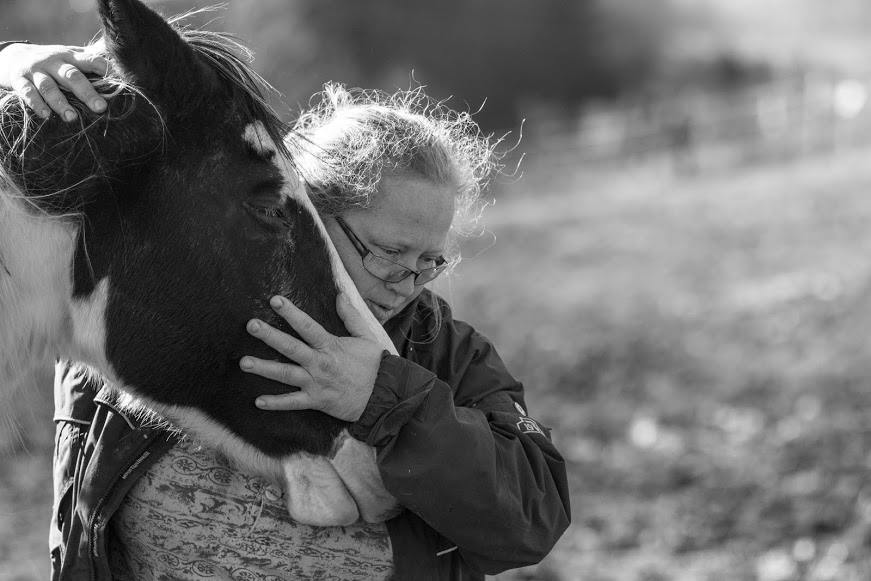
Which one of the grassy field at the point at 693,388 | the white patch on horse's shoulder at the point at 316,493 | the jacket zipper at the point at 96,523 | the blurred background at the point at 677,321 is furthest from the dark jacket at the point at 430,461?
the grassy field at the point at 693,388

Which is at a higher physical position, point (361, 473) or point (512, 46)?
point (512, 46)

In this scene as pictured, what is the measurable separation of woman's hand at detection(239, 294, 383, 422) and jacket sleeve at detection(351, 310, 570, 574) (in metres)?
0.04

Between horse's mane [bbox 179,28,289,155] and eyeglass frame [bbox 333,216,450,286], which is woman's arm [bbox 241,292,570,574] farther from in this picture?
horse's mane [bbox 179,28,289,155]

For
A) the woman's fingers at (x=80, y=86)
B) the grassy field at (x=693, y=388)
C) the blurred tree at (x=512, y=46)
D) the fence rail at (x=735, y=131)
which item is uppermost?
the blurred tree at (x=512, y=46)

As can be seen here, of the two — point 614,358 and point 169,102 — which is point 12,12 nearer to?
point 614,358

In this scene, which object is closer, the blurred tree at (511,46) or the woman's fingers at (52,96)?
the woman's fingers at (52,96)

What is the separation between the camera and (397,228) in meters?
2.26

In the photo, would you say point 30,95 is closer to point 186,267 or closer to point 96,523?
point 186,267

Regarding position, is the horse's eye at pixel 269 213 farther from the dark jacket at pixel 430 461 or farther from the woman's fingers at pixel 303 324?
the dark jacket at pixel 430 461

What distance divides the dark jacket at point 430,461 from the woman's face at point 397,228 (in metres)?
0.15

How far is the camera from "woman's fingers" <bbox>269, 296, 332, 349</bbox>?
200 centimetres

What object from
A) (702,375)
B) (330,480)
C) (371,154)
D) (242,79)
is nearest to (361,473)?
(330,480)

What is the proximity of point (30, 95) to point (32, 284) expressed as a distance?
0.39 meters

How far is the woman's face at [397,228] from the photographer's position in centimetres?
227
